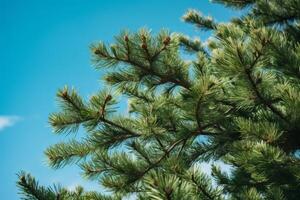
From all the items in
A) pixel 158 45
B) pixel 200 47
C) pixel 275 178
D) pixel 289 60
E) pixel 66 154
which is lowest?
pixel 275 178

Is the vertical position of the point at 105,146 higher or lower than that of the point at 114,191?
higher

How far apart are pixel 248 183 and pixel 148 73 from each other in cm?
150

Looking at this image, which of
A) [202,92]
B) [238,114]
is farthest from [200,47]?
[202,92]

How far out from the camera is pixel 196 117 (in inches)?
136

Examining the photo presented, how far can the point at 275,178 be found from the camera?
3340 mm

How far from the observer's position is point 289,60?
10.2ft

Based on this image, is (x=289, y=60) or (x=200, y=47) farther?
(x=200, y=47)

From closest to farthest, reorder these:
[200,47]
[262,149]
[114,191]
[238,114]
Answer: [262,149] < [114,191] < [238,114] < [200,47]

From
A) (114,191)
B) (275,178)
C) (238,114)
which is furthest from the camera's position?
(238,114)

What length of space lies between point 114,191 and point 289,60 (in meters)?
1.84

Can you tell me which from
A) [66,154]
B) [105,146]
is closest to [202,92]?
[105,146]

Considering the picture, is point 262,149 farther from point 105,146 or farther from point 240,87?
point 105,146

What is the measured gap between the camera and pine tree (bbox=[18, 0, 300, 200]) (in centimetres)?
296

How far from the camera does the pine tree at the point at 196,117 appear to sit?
2.96 m
